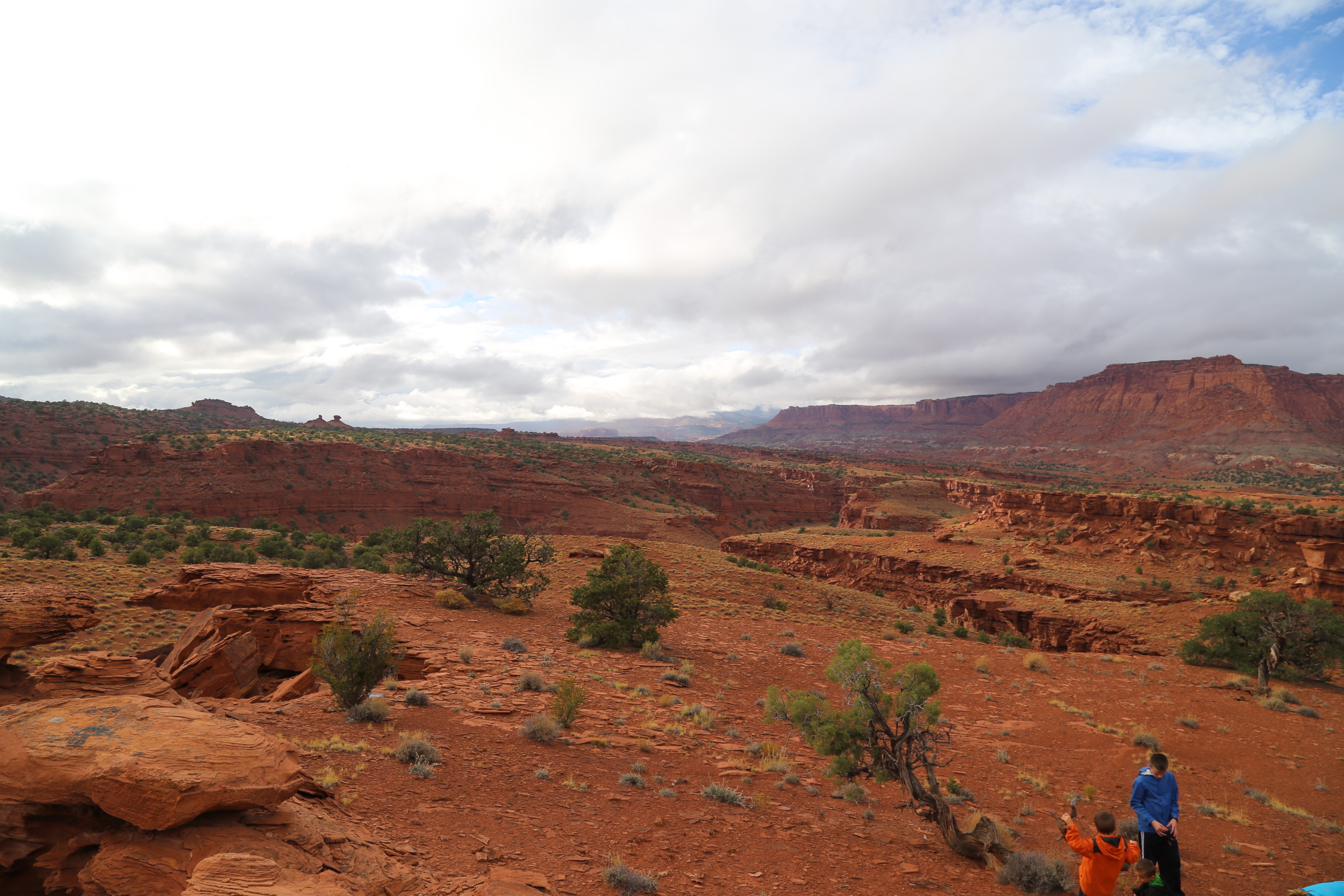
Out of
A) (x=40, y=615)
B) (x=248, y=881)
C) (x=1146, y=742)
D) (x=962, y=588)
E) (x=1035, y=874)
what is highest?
(x=40, y=615)

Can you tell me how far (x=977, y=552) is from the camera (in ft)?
131

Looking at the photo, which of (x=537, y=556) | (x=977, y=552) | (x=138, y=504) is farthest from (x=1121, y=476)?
(x=138, y=504)

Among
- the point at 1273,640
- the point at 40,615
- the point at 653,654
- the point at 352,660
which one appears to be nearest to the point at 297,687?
the point at 352,660

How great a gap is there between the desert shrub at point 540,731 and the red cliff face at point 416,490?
45635 mm

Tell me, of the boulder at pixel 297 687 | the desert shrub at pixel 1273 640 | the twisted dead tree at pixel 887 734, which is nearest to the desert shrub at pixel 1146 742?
the twisted dead tree at pixel 887 734

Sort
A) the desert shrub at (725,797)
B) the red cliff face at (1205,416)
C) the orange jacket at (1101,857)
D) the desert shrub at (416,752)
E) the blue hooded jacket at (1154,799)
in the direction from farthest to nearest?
the red cliff face at (1205,416) → the desert shrub at (725,797) → the desert shrub at (416,752) → the blue hooded jacket at (1154,799) → the orange jacket at (1101,857)

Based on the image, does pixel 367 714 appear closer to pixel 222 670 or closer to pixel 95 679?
pixel 95 679

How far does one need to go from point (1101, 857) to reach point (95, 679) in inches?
428

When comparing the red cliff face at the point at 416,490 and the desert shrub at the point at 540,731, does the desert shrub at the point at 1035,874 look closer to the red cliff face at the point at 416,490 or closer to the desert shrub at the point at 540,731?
the desert shrub at the point at 540,731

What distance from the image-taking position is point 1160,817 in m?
6.66

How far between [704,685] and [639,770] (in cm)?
532

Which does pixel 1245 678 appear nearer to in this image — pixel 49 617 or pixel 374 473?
pixel 49 617

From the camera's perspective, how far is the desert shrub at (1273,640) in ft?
61.2

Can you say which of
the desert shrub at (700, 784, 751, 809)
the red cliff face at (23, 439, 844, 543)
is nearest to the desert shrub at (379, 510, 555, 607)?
the desert shrub at (700, 784, 751, 809)
